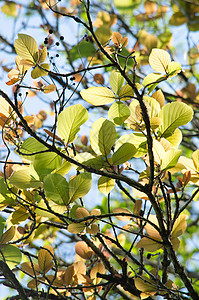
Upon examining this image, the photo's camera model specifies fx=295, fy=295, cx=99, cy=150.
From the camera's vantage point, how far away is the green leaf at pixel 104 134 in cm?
50

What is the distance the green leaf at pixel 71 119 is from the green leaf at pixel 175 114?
5.7 inches

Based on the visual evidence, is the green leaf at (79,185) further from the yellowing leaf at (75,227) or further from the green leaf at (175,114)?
the green leaf at (175,114)

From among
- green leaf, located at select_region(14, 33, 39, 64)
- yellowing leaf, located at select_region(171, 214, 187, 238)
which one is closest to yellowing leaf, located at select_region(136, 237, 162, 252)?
yellowing leaf, located at select_region(171, 214, 187, 238)

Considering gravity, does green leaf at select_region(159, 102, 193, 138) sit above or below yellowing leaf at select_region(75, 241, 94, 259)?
above

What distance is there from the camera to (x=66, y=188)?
0.51 meters

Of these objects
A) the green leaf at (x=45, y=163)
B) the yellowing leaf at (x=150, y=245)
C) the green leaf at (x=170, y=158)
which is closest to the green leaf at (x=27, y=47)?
the green leaf at (x=45, y=163)

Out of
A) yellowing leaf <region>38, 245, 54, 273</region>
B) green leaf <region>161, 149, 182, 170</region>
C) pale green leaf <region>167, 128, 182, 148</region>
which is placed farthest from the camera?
yellowing leaf <region>38, 245, 54, 273</region>

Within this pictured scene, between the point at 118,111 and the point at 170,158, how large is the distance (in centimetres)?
14

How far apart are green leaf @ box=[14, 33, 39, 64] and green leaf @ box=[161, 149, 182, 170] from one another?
0.29 m

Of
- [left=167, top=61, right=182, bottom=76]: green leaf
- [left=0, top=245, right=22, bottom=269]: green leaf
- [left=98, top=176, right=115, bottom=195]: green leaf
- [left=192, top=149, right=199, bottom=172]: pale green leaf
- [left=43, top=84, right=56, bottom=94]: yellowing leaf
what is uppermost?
[left=43, top=84, right=56, bottom=94]: yellowing leaf

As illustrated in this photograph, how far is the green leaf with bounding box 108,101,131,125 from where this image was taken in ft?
1.76

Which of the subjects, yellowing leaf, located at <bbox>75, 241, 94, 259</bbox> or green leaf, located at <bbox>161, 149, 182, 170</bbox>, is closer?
green leaf, located at <bbox>161, 149, 182, 170</bbox>

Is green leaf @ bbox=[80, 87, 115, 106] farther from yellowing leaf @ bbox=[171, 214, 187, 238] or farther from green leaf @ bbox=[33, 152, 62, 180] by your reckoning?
yellowing leaf @ bbox=[171, 214, 187, 238]

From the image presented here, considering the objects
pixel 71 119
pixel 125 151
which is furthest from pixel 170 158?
pixel 71 119
